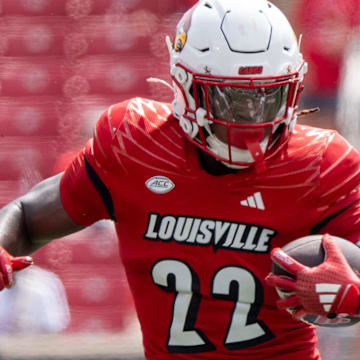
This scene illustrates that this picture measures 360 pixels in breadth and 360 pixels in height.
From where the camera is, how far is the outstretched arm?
6.85ft

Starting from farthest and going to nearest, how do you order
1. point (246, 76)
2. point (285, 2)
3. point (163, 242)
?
point (285, 2) → point (163, 242) → point (246, 76)

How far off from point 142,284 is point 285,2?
1.68m

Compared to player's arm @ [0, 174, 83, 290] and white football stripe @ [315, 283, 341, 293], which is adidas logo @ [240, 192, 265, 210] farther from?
player's arm @ [0, 174, 83, 290]

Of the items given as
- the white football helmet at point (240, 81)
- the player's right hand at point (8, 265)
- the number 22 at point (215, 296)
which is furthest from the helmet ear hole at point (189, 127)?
the player's right hand at point (8, 265)

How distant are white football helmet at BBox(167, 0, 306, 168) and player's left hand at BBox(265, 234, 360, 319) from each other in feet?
0.89

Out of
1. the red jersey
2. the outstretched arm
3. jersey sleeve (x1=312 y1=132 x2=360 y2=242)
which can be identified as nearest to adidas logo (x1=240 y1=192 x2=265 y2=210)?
the red jersey

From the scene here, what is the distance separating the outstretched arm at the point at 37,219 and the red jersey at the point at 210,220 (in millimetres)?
101

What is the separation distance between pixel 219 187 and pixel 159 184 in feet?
0.47

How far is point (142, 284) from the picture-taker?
2.05 m

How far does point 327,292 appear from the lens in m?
1.67

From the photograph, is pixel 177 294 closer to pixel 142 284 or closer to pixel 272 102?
pixel 142 284

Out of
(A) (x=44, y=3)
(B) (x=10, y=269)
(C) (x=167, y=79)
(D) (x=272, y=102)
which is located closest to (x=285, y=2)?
(C) (x=167, y=79)

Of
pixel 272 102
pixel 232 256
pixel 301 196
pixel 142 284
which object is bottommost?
pixel 142 284

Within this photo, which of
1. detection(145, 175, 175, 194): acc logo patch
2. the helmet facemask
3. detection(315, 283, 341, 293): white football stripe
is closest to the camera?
detection(315, 283, 341, 293): white football stripe
